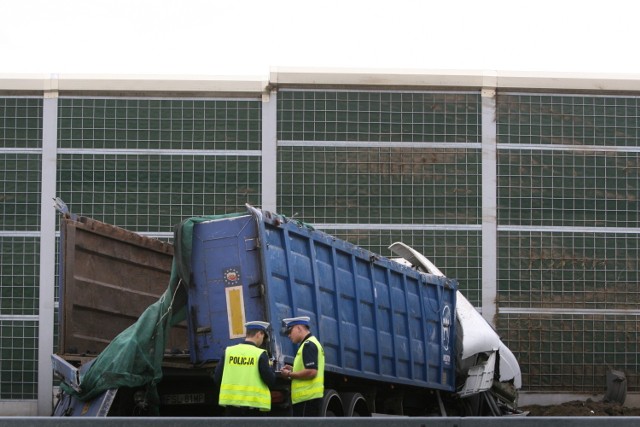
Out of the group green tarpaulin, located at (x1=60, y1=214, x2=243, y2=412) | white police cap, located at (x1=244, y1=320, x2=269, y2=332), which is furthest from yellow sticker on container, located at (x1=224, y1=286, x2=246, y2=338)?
white police cap, located at (x1=244, y1=320, x2=269, y2=332)

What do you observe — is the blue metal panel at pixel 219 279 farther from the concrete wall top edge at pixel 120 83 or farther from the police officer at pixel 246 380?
the concrete wall top edge at pixel 120 83

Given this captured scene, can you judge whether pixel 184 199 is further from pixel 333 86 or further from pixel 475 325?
pixel 475 325

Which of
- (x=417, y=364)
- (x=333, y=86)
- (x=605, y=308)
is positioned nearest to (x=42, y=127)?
(x=333, y=86)

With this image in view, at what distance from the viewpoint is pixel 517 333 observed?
20344 millimetres

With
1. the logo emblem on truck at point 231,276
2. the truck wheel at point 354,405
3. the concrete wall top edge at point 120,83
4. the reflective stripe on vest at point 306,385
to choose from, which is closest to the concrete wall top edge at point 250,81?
the concrete wall top edge at point 120,83

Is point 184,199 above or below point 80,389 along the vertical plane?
above

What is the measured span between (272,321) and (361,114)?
32.7ft

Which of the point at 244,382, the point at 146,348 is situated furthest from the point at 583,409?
the point at 244,382

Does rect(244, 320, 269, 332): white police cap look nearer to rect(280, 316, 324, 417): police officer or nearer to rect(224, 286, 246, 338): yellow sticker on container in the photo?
rect(280, 316, 324, 417): police officer

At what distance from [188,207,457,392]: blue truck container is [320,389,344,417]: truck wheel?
26 cm

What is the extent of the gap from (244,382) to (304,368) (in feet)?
2.47

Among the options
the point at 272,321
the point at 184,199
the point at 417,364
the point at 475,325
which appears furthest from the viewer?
the point at 184,199

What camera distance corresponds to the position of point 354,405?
12.2m

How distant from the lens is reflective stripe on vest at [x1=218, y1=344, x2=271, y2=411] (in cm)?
982
